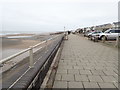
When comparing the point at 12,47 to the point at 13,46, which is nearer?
the point at 12,47

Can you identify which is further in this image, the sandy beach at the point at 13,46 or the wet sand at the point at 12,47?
the sandy beach at the point at 13,46

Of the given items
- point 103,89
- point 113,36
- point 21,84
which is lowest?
point 103,89

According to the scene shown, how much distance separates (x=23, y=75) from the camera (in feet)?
8.32

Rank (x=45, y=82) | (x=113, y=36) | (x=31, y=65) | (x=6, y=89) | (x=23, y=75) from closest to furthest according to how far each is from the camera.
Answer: (x=6, y=89)
(x=23, y=75)
(x=31, y=65)
(x=45, y=82)
(x=113, y=36)

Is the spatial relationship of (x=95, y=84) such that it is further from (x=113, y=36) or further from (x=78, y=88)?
(x=113, y=36)

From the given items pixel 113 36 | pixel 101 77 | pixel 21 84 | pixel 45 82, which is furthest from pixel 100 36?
pixel 21 84

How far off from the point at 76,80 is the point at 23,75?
1829mm

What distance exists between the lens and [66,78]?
12.8 ft

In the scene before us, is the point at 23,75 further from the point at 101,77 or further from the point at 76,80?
the point at 101,77

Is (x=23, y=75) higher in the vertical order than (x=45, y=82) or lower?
higher

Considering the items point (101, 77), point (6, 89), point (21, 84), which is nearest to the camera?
point (6, 89)

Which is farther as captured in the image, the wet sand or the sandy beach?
the sandy beach

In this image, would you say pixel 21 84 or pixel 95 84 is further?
pixel 95 84

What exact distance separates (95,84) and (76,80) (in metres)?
0.58
